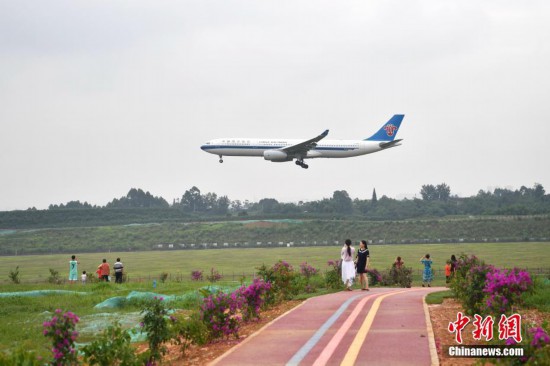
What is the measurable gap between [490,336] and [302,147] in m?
47.3

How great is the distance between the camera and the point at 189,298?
21969mm

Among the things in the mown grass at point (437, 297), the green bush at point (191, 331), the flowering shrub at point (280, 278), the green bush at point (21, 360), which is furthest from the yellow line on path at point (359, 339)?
the green bush at point (21, 360)

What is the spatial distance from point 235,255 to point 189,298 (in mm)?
54235

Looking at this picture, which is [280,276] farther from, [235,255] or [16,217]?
[16,217]

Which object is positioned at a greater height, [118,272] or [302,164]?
[302,164]

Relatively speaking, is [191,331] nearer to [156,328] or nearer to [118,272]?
[156,328]

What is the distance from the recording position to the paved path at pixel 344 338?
434 inches

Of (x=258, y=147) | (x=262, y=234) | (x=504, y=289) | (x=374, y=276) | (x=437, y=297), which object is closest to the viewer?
(x=504, y=289)

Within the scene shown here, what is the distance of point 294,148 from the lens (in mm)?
58406

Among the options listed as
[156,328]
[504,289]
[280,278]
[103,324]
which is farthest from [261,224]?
[156,328]

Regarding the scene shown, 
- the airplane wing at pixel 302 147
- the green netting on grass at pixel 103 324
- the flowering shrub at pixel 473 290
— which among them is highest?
the airplane wing at pixel 302 147

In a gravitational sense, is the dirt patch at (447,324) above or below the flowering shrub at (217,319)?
below

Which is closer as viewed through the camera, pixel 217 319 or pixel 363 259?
pixel 217 319

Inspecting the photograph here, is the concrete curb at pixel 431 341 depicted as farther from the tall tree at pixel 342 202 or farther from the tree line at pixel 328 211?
the tall tree at pixel 342 202
